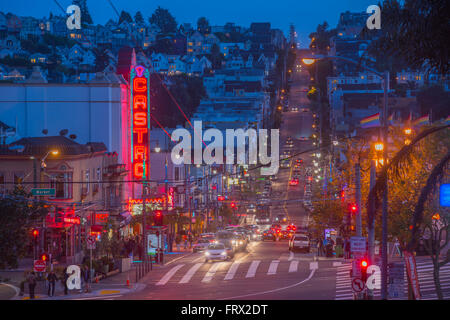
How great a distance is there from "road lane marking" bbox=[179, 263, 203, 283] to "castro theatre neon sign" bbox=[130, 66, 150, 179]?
54.4ft

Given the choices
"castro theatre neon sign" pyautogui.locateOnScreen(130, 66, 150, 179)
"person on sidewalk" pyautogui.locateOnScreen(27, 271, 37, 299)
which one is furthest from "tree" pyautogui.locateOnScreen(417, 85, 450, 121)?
"person on sidewalk" pyautogui.locateOnScreen(27, 271, 37, 299)

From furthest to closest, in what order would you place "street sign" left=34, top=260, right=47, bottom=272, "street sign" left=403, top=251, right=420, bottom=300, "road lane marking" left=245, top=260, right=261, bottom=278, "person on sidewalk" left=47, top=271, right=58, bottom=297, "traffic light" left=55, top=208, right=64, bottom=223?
"road lane marking" left=245, top=260, right=261, bottom=278 → "traffic light" left=55, top=208, right=64, bottom=223 → "street sign" left=34, top=260, right=47, bottom=272 → "person on sidewalk" left=47, top=271, right=58, bottom=297 → "street sign" left=403, top=251, right=420, bottom=300

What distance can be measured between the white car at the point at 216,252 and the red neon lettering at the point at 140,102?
18.5 metres

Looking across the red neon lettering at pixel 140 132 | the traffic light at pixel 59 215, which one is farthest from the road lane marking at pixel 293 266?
the red neon lettering at pixel 140 132

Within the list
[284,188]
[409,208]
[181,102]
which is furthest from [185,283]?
[181,102]

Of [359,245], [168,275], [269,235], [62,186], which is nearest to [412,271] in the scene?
[359,245]

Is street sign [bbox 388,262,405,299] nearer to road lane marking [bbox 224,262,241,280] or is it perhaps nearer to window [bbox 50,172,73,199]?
road lane marking [bbox 224,262,241,280]

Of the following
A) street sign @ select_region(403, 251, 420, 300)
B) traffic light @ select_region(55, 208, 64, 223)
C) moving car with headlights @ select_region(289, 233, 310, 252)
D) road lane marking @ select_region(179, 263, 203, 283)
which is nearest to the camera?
street sign @ select_region(403, 251, 420, 300)

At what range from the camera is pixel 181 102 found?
17650 cm

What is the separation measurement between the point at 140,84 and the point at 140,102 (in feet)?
5.90

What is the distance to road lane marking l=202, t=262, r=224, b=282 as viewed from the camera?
36434 millimetres
